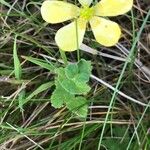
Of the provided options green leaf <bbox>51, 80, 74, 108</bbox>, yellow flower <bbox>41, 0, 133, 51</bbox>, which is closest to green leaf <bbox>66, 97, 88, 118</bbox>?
green leaf <bbox>51, 80, 74, 108</bbox>

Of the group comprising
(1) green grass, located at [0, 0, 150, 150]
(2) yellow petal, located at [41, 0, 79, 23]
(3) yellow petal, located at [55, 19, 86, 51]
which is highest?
(2) yellow petal, located at [41, 0, 79, 23]

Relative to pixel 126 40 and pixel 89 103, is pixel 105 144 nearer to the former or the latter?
pixel 89 103

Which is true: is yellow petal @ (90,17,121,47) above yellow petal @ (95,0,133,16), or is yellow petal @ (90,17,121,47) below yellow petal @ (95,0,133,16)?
below

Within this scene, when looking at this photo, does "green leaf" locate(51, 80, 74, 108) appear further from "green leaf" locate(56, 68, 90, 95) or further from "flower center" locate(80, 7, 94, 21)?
"flower center" locate(80, 7, 94, 21)

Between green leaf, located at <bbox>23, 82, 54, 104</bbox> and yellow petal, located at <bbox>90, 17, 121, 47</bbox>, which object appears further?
green leaf, located at <bbox>23, 82, 54, 104</bbox>

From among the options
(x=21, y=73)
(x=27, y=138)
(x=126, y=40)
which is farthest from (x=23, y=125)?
(x=126, y=40)

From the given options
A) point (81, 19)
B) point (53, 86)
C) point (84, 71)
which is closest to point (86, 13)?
point (81, 19)
